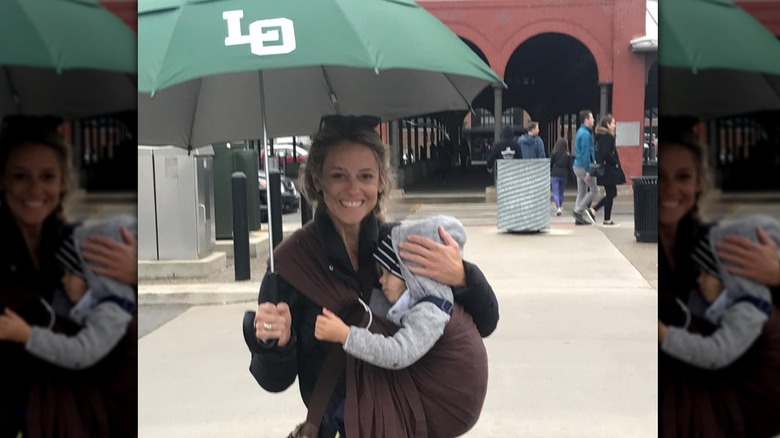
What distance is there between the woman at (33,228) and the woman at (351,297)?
1.23 m

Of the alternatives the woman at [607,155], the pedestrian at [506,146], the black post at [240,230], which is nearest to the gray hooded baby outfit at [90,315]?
the black post at [240,230]

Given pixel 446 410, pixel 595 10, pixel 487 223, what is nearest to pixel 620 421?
pixel 446 410

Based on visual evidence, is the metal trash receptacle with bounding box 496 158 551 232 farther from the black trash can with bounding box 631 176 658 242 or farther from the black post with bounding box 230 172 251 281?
the black post with bounding box 230 172 251 281

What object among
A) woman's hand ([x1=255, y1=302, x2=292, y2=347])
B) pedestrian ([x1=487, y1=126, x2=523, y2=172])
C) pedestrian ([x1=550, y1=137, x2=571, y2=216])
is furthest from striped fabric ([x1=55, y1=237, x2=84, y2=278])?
pedestrian ([x1=550, y1=137, x2=571, y2=216])

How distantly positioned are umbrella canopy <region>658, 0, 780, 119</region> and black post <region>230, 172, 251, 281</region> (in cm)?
678

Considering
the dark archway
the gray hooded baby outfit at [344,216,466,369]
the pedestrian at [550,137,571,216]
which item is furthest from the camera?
the dark archway

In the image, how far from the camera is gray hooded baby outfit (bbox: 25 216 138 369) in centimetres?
178

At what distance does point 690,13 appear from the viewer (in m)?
1.62

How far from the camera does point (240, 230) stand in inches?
325

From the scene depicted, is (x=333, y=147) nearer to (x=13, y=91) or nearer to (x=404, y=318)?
(x=404, y=318)

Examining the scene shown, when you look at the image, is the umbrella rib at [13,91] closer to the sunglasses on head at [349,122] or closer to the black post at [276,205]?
the sunglasses on head at [349,122]

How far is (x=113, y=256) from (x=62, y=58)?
39 cm

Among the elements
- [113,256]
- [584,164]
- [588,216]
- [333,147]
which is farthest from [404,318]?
[588,216]

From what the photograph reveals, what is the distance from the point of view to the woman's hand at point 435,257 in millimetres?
2885
